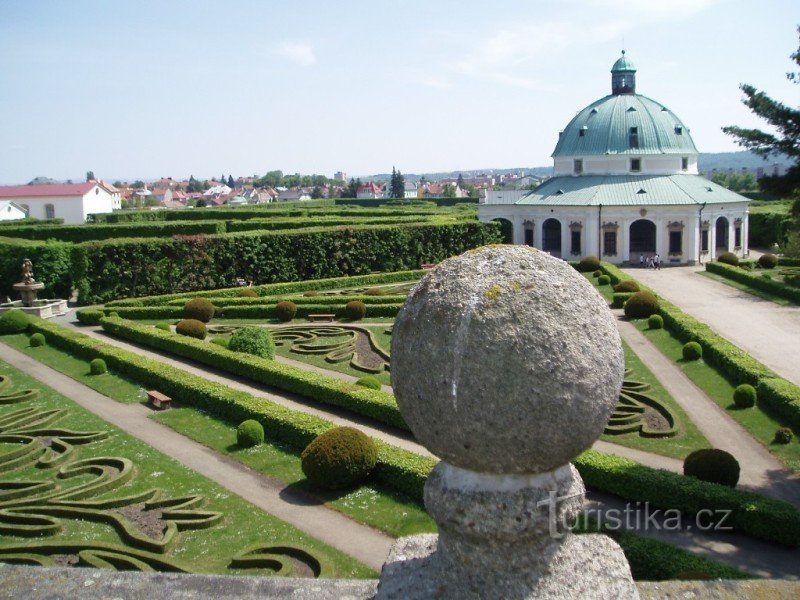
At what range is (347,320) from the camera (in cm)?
3158

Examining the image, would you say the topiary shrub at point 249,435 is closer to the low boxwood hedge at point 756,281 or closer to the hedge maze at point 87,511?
the hedge maze at point 87,511

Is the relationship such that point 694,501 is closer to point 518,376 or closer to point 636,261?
point 518,376

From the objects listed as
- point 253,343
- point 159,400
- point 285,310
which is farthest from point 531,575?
point 285,310

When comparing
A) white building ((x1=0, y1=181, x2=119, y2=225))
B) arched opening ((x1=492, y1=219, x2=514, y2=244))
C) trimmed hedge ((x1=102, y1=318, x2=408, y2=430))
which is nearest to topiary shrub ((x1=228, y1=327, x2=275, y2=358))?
trimmed hedge ((x1=102, y1=318, x2=408, y2=430))

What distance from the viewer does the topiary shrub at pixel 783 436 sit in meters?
16.5

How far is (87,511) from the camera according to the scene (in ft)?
43.7

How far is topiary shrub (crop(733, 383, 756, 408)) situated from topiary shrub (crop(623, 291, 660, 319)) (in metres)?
11.4

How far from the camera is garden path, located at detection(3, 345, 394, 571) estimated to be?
12234 millimetres

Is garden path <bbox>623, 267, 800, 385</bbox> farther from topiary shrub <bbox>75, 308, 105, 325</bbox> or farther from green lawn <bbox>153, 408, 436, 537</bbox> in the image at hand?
topiary shrub <bbox>75, 308, 105, 325</bbox>

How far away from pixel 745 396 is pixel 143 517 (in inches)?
564

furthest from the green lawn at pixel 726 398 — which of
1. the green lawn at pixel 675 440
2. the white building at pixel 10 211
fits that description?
the white building at pixel 10 211

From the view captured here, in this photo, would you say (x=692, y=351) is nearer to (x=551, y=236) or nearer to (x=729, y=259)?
(x=729, y=259)

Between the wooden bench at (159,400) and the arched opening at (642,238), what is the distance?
38245mm

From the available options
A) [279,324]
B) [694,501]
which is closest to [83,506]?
[694,501]
